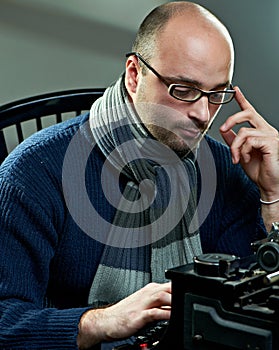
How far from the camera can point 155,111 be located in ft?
4.74

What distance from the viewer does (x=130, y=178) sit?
1458 millimetres

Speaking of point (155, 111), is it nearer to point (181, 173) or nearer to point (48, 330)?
point (181, 173)

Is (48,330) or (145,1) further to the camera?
(145,1)

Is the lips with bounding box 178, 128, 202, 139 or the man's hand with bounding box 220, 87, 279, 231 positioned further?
the man's hand with bounding box 220, 87, 279, 231

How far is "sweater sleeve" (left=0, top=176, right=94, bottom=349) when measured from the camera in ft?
3.99

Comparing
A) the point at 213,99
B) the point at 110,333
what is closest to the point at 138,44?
the point at 213,99

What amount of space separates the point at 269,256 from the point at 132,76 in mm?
729

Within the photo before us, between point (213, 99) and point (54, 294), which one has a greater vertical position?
point (213, 99)

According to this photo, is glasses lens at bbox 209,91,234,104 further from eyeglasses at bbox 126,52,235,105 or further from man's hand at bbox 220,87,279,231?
man's hand at bbox 220,87,279,231

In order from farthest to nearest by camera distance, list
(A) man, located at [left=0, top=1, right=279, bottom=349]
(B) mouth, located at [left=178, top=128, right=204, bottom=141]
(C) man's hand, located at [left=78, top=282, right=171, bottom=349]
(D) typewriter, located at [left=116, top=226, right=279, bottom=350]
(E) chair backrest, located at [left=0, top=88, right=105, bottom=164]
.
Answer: (E) chair backrest, located at [left=0, top=88, right=105, bottom=164] → (B) mouth, located at [left=178, top=128, right=204, bottom=141] → (A) man, located at [left=0, top=1, right=279, bottom=349] → (C) man's hand, located at [left=78, top=282, right=171, bottom=349] → (D) typewriter, located at [left=116, top=226, right=279, bottom=350]

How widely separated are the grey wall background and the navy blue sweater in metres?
0.78

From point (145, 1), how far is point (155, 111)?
46.1 inches

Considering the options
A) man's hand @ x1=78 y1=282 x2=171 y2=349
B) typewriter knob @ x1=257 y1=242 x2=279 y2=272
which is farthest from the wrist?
typewriter knob @ x1=257 y1=242 x2=279 y2=272

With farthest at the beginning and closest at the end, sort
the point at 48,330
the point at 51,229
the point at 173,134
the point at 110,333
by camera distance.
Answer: the point at 173,134 → the point at 51,229 → the point at 48,330 → the point at 110,333
